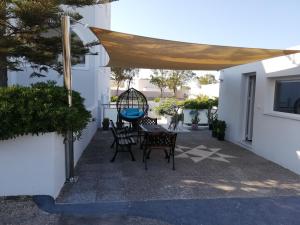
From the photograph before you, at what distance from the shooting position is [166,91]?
48.4 meters

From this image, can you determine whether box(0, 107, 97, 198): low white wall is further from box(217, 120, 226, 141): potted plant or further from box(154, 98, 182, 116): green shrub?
box(154, 98, 182, 116): green shrub

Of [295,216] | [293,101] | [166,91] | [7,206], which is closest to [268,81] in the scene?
[293,101]

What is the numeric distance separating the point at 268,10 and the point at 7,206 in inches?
450

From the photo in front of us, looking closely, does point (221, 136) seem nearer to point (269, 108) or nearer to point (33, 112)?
point (269, 108)

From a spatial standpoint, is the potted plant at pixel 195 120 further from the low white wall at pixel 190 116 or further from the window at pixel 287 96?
the window at pixel 287 96

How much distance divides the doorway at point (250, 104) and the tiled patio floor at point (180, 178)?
126 cm

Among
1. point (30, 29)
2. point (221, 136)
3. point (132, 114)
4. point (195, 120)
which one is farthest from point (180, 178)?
point (195, 120)

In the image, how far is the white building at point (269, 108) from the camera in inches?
245

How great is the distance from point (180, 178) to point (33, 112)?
122 inches

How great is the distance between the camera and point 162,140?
6246 millimetres

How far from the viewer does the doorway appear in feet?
28.5

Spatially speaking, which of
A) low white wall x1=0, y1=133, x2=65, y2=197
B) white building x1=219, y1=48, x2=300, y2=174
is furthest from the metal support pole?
white building x1=219, y1=48, x2=300, y2=174

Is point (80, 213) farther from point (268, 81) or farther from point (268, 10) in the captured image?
point (268, 10)

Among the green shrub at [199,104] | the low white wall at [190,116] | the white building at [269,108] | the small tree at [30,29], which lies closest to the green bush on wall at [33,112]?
the small tree at [30,29]
